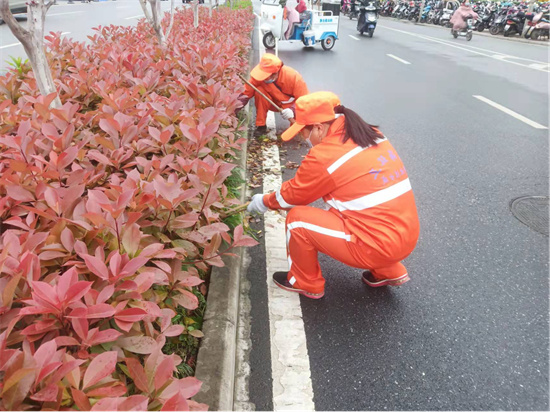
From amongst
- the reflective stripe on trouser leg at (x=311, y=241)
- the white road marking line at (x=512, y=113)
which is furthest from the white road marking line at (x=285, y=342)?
the white road marking line at (x=512, y=113)

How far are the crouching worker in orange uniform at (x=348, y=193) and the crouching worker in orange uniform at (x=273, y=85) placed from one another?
210cm

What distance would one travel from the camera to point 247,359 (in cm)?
203

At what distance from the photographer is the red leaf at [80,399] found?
951 mm

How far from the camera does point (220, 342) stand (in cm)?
183

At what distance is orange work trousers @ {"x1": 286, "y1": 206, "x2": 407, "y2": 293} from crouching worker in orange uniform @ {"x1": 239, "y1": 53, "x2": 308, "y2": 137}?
2189mm

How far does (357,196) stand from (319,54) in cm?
1099

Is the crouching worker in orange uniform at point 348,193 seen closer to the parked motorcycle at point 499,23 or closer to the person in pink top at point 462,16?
the person in pink top at point 462,16

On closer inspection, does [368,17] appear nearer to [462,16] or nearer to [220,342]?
[462,16]

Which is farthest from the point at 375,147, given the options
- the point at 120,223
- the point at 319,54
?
the point at 319,54

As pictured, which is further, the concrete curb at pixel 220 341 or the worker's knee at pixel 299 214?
the worker's knee at pixel 299 214

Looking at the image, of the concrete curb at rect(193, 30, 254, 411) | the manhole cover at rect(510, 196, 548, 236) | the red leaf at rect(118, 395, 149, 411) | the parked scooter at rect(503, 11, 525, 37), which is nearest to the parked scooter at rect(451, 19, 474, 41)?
the parked scooter at rect(503, 11, 525, 37)

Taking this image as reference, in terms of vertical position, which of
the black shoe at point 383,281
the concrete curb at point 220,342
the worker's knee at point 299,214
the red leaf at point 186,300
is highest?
the red leaf at point 186,300

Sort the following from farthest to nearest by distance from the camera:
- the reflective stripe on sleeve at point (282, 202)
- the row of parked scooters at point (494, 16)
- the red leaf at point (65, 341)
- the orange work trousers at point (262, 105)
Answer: the row of parked scooters at point (494, 16)
the orange work trousers at point (262, 105)
the reflective stripe on sleeve at point (282, 202)
the red leaf at point (65, 341)

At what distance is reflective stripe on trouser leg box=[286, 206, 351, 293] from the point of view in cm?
227
